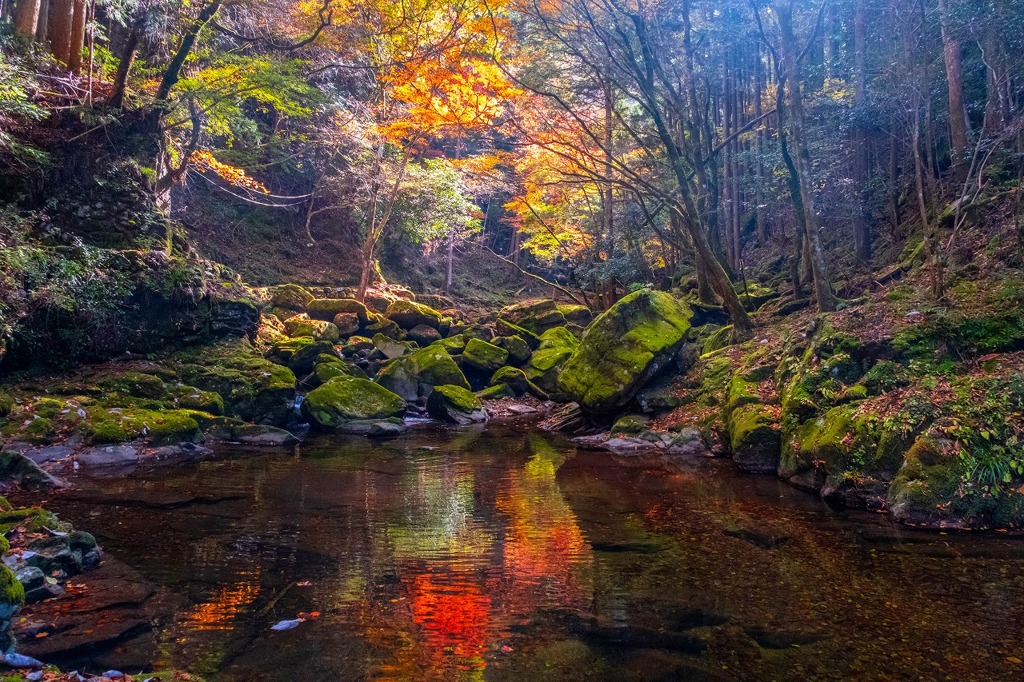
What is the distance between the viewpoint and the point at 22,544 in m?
4.91

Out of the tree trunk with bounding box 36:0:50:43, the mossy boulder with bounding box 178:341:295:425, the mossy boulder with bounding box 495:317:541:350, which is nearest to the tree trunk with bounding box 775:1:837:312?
the mossy boulder with bounding box 495:317:541:350

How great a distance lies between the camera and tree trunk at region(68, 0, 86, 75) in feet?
44.9

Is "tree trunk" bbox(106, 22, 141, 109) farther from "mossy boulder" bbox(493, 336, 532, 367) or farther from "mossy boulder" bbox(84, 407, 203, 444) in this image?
"mossy boulder" bbox(493, 336, 532, 367)

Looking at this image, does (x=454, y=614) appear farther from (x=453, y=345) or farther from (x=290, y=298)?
(x=290, y=298)

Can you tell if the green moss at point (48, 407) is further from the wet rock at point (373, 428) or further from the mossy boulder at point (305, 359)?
the mossy boulder at point (305, 359)

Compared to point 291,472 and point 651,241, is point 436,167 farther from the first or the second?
point 291,472

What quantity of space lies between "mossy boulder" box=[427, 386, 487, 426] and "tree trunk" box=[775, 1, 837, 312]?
8.09 meters

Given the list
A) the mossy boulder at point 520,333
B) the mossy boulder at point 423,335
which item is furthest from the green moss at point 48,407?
the mossy boulder at point 520,333

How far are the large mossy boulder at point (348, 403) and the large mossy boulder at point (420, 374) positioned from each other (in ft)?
4.54

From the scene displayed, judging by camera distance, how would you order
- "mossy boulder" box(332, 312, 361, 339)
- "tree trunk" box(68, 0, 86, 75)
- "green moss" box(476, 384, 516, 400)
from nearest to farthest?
"tree trunk" box(68, 0, 86, 75) < "green moss" box(476, 384, 516, 400) < "mossy boulder" box(332, 312, 361, 339)

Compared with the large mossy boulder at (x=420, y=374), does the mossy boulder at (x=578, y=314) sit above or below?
above

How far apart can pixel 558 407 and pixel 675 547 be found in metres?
10.3

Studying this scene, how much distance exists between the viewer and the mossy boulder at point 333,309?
824 inches

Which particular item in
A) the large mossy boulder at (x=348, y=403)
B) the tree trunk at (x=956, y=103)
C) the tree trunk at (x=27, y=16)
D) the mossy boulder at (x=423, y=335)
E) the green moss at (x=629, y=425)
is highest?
the tree trunk at (x=27, y=16)
